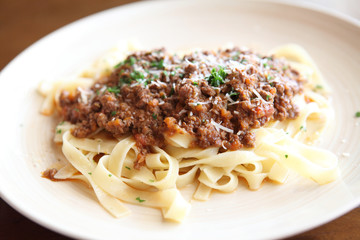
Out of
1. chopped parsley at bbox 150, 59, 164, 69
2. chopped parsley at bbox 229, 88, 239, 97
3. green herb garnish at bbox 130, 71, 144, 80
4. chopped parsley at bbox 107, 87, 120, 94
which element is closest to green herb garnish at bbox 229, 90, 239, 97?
chopped parsley at bbox 229, 88, 239, 97

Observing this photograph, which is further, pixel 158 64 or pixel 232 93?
pixel 158 64

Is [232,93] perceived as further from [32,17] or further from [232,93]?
[32,17]

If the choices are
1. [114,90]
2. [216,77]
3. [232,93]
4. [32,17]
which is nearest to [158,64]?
[114,90]

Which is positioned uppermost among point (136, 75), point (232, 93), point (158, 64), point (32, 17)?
point (232, 93)

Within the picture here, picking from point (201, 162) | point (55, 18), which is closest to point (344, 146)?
point (201, 162)

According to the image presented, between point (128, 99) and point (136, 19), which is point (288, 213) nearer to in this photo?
point (128, 99)

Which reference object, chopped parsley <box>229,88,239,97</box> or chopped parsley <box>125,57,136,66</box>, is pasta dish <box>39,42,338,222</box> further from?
chopped parsley <box>125,57,136,66</box>

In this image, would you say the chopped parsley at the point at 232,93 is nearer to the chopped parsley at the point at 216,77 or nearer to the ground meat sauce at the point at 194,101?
the ground meat sauce at the point at 194,101
